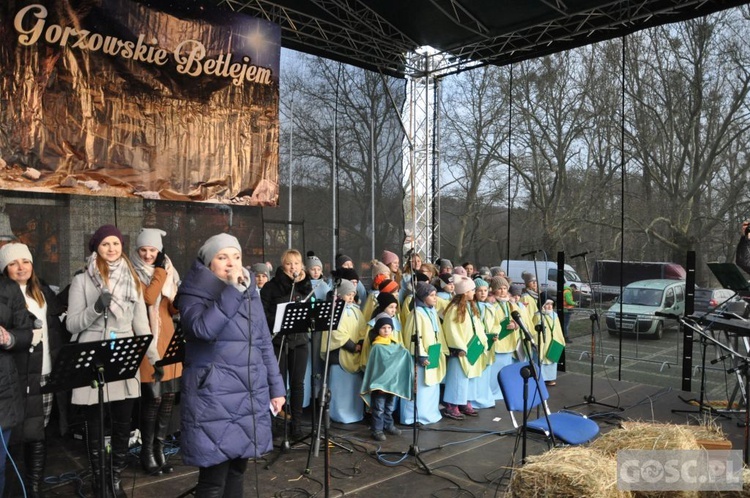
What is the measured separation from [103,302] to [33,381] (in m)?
1.02

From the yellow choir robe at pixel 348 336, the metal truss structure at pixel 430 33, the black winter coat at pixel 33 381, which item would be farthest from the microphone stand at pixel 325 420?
the metal truss structure at pixel 430 33

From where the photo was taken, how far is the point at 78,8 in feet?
23.9

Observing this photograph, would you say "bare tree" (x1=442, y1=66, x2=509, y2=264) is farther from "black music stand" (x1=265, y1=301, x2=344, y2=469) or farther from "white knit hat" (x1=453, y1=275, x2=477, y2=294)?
"black music stand" (x1=265, y1=301, x2=344, y2=469)

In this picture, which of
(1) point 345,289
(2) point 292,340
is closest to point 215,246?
(2) point 292,340

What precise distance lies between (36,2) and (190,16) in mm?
2053

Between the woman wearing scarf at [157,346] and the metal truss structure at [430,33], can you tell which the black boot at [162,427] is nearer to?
the woman wearing scarf at [157,346]

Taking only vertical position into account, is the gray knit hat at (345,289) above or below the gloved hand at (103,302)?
below

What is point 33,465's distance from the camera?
160 inches

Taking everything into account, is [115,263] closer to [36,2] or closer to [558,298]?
[36,2]

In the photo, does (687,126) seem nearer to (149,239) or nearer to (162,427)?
(149,239)

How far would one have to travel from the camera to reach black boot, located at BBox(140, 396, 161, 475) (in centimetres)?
472

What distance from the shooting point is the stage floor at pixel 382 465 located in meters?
4.51

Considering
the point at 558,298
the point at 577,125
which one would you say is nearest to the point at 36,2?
the point at 558,298

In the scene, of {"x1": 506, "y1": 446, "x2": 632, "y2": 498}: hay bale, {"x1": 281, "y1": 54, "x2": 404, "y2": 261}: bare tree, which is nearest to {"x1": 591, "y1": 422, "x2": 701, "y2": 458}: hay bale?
{"x1": 506, "y1": 446, "x2": 632, "y2": 498}: hay bale
